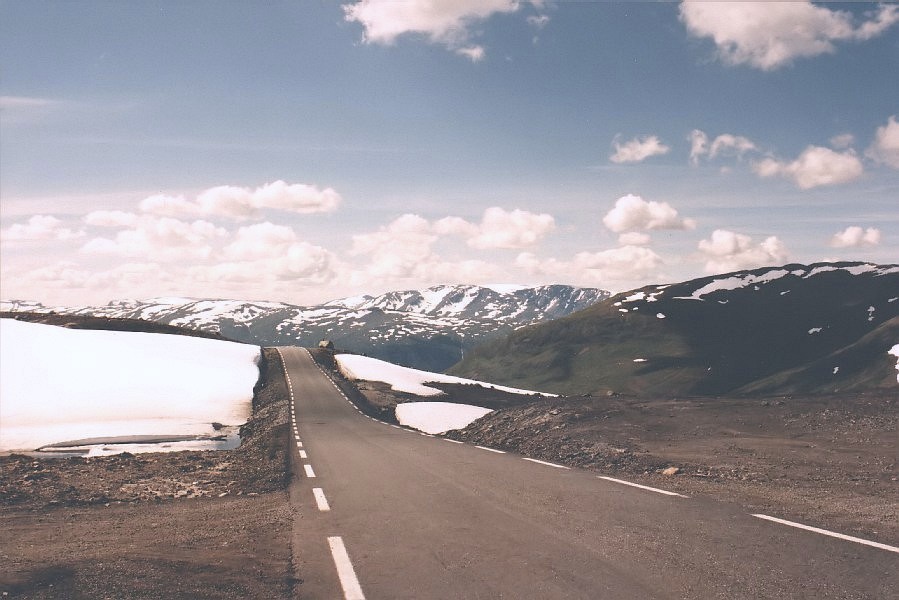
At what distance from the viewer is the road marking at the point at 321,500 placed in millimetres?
10703

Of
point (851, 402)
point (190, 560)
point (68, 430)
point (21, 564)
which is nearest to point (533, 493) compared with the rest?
point (190, 560)

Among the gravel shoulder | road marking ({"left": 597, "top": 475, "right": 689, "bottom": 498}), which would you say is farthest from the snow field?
road marking ({"left": 597, "top": 475, "right": 689, "bottom": 498})

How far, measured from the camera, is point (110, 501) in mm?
12125

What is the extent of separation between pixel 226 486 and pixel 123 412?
25152 millimetres

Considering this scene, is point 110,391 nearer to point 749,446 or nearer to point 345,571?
point 749,446

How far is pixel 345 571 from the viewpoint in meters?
6.89

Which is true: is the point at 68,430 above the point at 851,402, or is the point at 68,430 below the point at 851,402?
below

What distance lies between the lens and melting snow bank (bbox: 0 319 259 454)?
27.9 meters

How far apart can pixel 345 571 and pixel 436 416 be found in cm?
3431

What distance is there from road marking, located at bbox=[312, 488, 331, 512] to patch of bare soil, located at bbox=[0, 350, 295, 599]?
61 cm

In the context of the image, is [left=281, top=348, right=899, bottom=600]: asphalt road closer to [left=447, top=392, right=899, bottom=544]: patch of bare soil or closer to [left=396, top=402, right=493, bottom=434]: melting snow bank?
[left=447, top=392, right=899, bottom=544]: patch of bare soil

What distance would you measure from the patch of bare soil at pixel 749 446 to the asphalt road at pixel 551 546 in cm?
145

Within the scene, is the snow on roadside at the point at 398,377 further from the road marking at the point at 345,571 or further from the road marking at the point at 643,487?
the road marking at the point at 345,571

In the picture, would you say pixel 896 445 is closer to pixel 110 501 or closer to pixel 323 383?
pixel 110 501
